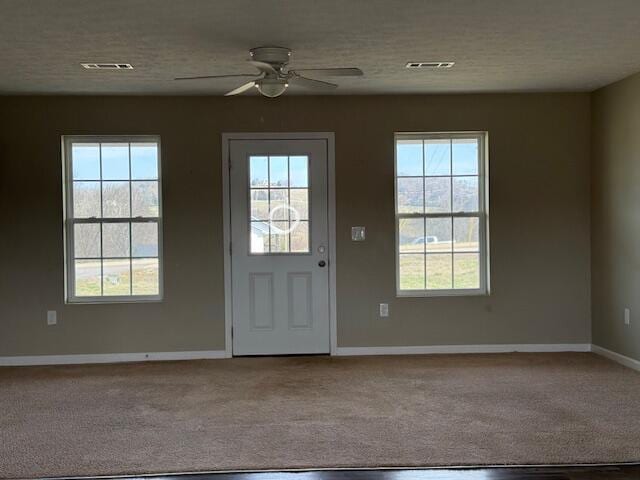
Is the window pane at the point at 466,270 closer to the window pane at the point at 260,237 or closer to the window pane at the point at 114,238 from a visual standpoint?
the window pane at the point at 260,237

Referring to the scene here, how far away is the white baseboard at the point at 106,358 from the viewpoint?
5.76m

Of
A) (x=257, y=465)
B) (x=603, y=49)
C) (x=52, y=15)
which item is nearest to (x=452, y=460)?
(x=257, y=465)

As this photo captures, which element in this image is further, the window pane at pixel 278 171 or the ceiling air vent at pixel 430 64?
the window pane at pixel 278 171

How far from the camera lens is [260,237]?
595 cm

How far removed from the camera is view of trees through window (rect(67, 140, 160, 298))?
19.2ft

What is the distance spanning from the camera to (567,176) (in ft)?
19.6

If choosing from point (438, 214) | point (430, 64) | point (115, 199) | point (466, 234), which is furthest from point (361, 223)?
point (115, 199)

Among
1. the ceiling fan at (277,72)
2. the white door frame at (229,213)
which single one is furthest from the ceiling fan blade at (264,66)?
the white door frame at (229,213)

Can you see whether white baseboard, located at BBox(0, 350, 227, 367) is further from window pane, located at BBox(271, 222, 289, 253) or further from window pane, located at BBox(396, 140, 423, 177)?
window pane, located at BBox(396, 140, 423, 177)

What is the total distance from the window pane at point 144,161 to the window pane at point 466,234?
2913mm

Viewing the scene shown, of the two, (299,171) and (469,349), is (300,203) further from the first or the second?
(469,349)

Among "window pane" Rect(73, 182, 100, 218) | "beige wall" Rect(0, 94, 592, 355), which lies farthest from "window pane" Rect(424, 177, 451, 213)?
"window pane" Rect(73, 182, 100, 218)

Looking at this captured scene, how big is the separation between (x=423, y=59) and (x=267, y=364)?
2.94m

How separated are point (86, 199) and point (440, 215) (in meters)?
3.36
